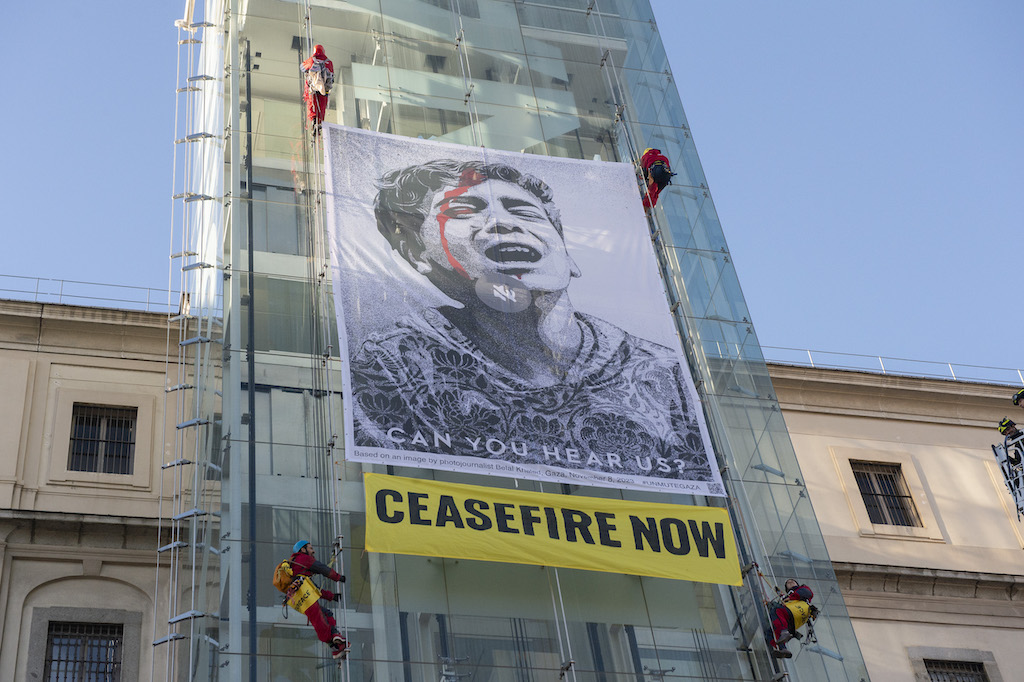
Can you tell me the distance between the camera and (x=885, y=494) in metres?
27.7

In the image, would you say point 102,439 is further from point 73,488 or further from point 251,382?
point 251,382

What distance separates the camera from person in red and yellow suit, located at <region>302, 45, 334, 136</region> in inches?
899

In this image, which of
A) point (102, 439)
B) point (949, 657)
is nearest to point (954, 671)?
point (949, 657)

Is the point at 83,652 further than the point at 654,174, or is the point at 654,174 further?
the point at 654,174

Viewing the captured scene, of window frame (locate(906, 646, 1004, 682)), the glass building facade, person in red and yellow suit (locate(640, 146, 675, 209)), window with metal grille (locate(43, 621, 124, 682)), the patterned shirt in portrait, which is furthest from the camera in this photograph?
window frame (locate(906, 646, 1004, 682))

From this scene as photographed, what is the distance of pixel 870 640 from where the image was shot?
2491cm

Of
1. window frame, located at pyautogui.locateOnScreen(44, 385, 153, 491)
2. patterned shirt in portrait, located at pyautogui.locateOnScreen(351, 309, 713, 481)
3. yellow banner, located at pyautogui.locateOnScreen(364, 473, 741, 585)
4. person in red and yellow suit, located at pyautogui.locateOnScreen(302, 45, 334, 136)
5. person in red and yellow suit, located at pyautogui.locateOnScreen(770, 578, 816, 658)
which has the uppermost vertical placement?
person in red and yellow suit, located at pyautogui.locateOnScreen(302, 45, 334, 136)

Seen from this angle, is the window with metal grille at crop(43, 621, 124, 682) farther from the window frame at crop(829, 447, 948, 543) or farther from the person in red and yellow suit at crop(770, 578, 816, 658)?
the window frame at crop(829, 447, 948, 543)

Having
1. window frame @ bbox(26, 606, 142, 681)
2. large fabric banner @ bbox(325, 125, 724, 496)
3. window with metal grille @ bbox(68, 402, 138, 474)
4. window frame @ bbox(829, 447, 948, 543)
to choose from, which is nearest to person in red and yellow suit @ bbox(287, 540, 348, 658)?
large fabric banner @ bbox(325, 125, 724, 496)

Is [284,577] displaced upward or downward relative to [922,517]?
downward

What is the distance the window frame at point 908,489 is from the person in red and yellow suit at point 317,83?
11910 millimetres

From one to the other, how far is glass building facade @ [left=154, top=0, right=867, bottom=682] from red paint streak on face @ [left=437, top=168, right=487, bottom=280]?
1112mm

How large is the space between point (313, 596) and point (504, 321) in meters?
6.01

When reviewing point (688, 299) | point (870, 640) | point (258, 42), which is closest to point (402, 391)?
point (688, 299)
